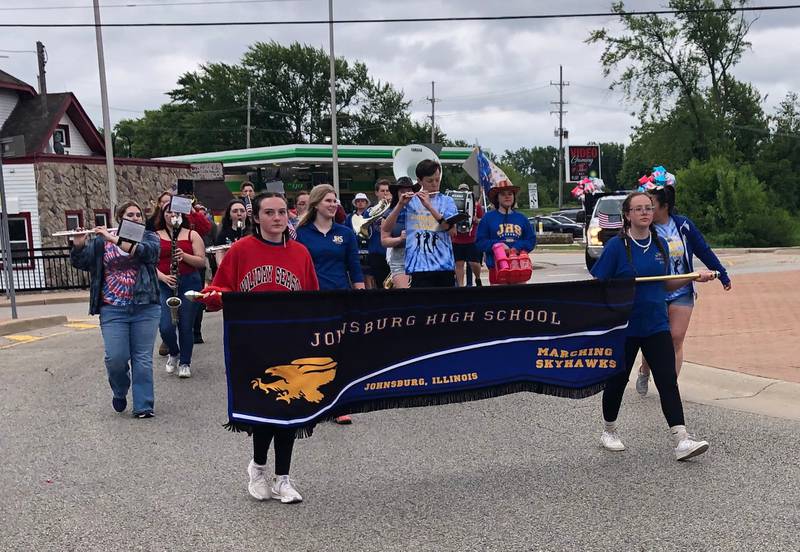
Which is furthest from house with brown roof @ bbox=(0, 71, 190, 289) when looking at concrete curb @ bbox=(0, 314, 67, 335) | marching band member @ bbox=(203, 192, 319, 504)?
marching band member @ bbox=(203, 192, 319, 504)

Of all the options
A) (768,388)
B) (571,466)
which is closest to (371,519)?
(571,466)

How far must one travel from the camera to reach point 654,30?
48.0m

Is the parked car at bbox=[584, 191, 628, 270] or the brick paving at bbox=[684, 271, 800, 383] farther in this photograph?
the parked car at bbox=[584, 191, 628, 270]

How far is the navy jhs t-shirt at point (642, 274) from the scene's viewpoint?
222 inches

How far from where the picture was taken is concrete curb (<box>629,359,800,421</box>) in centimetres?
689

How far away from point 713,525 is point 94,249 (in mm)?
5321

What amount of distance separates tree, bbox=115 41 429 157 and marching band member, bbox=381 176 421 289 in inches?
2503

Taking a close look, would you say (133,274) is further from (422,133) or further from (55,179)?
(422,133)

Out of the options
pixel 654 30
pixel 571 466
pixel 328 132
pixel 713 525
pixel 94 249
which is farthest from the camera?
pixel 328 132

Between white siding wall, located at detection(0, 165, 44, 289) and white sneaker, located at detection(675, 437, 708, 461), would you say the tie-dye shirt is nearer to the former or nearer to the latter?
white sneaker, located at detection(675, 437, 708, 461)

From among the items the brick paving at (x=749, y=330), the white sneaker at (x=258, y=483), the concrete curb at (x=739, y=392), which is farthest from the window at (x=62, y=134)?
the white sneaker at (x=258, y=483)

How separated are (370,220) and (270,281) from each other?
4.84m

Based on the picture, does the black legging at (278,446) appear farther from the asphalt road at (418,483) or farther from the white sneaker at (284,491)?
the asphalt road at (418,483)

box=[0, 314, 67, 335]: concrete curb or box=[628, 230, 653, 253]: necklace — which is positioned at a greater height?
box=[628, 230, 653, 253]: necklace
